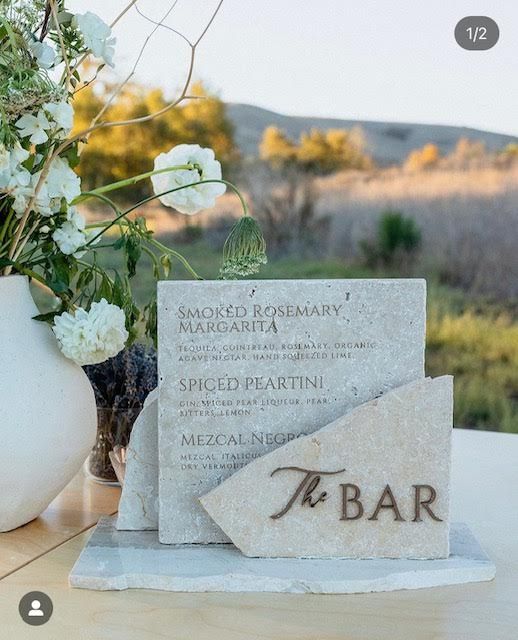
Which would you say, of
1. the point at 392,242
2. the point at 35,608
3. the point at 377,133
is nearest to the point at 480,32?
the point at 377,133

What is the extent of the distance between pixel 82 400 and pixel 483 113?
2593mm

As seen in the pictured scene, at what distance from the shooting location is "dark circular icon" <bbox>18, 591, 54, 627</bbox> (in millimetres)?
842

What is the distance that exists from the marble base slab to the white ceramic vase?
108mm

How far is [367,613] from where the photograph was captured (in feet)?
2.79

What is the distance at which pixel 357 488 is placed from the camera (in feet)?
3.09

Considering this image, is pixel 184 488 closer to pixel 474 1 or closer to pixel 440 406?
pixel 440 406

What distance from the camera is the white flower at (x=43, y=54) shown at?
3.22ft

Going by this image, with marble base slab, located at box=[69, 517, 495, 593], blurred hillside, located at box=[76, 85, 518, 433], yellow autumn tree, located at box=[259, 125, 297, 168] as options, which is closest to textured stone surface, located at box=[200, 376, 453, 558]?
marble base slab, located at box=[69, 517, 495, 593]

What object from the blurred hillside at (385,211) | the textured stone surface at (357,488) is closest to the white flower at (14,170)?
the textured stone surface at (357,488)

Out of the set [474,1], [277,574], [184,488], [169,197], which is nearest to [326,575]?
[277,574]

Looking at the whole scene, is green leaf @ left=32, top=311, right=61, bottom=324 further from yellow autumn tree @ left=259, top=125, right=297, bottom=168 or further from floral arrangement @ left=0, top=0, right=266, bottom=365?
yellow autumn tree @ left=259, top=125, right=297, bottom=168

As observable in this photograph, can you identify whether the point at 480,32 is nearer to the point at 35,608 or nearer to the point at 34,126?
the point at 34,126

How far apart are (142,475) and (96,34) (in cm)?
48

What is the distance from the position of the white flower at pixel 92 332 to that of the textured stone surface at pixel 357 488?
0.20 metres
